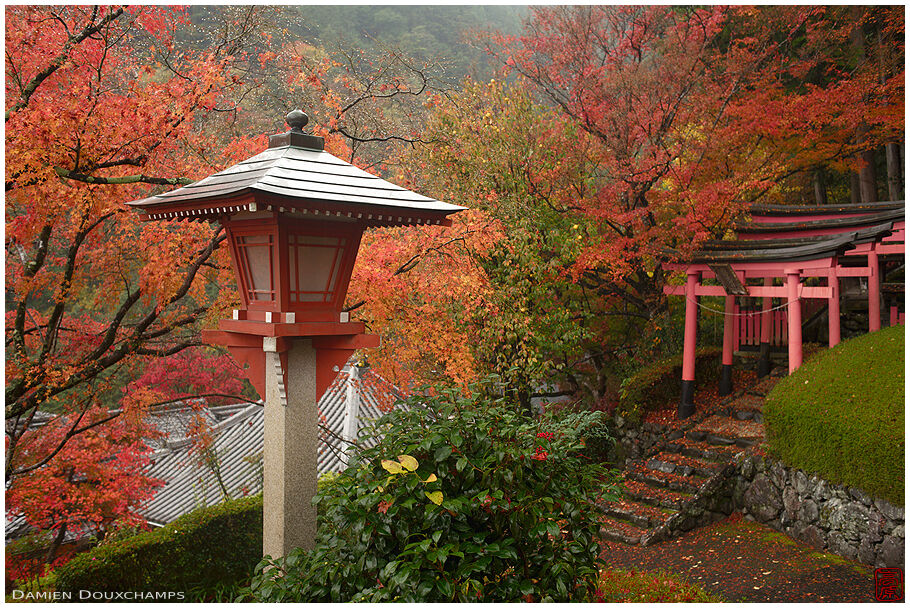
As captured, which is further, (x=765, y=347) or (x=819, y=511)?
(x=765, y=347)

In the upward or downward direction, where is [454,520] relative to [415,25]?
downward

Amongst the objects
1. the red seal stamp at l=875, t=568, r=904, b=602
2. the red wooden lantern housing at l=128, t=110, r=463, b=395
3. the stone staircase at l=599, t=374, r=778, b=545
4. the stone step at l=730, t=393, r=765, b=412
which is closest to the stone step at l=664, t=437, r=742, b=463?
the stone staircase at l=599, t=374, r=778, b=545

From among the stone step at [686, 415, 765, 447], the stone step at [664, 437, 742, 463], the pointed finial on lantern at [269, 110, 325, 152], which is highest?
the pointed finial on lantern at [269, 110, 325, 152]

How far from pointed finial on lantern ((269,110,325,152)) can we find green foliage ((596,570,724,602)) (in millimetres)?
4514

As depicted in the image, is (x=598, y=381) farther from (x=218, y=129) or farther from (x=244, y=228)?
(x=244, y=228)

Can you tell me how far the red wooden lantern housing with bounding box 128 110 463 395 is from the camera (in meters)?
3.90

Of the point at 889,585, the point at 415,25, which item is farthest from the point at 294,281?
the point at 415,25

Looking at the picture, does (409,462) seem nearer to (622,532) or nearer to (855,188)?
(622,532)

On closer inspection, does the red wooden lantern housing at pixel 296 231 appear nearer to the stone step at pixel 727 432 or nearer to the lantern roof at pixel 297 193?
the lantern roof at pixel 297 193

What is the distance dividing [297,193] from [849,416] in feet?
22.1

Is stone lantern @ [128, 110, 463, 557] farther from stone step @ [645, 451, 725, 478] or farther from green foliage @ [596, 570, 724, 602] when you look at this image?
stone step @ [645, 451, 725, 478]

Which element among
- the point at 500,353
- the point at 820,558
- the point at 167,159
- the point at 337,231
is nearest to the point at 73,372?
the point at 167,159

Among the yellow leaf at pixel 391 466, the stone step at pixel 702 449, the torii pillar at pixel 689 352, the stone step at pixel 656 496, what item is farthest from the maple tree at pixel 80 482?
the torii pillar at pixel 689 352

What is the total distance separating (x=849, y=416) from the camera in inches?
271
